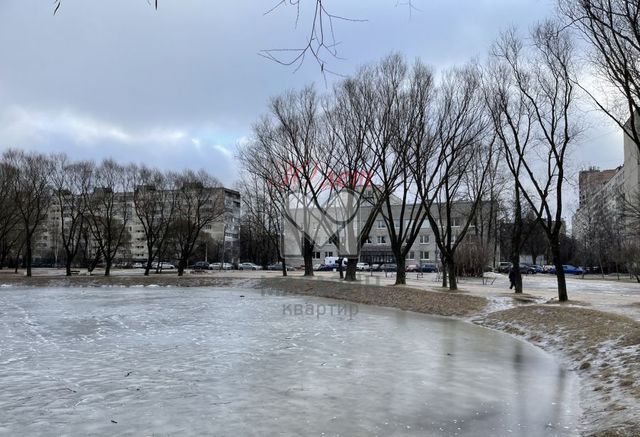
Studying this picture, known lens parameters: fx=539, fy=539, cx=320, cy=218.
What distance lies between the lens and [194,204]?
190ft

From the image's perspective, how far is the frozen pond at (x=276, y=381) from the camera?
6844 millimetres

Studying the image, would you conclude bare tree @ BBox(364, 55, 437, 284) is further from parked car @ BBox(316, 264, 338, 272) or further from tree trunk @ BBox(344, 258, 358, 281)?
parked car @ BBox(316, 264, 338, 272)

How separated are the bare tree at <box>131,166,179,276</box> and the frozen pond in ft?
126

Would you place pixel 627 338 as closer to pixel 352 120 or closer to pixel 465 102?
pixel 465 102

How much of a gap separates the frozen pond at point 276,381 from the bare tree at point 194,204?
39618mm

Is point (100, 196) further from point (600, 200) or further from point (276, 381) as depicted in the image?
point (600, 200)

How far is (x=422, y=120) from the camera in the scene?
2784 centimetres

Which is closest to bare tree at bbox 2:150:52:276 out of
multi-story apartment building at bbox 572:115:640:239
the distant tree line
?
the distant tree line

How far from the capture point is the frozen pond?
22.5ft

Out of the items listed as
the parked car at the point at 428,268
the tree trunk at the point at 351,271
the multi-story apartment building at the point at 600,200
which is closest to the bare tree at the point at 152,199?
the tree trunk at the point at 351,271

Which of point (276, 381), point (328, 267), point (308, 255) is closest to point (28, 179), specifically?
point (308, 255)

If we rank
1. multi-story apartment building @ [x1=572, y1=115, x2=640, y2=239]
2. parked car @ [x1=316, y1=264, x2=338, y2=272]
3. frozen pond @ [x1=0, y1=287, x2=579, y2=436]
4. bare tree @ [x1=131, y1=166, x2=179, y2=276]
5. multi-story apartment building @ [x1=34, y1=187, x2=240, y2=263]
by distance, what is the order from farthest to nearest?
parked car @ [x1=316, y1=264, x2=338, y2=272] < multi-story apartment building @ [x1=34, y1=187, x2=240, y2=263] < multi-story apartment building @ [x1=572, y1=115, x2=640, y2=239] < bare tree @ [x1=131, y1=166, x2=179, y2=276] < frozen pond @ [x1=0, y1=287, x2=579, y2=436]

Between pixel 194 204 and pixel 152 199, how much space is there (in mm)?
4660

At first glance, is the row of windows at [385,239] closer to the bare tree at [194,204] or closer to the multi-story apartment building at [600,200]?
the multi-story apartment building at [600,200]
